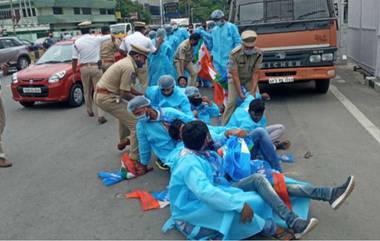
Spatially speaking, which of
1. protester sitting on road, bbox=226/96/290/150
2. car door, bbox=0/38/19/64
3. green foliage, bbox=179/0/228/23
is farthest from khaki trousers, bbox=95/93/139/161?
green foliage, bbox=179/0/228/23

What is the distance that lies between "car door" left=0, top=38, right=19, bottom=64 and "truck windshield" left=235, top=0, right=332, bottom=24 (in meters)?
13.9

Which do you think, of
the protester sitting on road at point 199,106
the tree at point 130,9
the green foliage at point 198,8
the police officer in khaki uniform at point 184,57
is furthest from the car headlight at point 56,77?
the tree at point 130,9

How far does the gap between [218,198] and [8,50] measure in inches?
745

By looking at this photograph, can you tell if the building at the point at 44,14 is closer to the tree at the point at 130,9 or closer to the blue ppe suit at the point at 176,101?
the tree at the point at 130,9

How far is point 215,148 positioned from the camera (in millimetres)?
4234

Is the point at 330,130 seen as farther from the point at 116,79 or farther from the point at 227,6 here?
the point at 227,6

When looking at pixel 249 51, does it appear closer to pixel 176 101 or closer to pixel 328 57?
pixel 176 101

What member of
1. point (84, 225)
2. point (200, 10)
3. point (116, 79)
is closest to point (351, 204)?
point (84, 225)

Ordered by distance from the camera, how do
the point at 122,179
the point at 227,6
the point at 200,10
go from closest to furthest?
the point at 122,179, the point at 227,6, the point at 200,10

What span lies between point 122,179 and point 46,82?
558 cm

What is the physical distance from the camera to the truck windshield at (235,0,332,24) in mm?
8899

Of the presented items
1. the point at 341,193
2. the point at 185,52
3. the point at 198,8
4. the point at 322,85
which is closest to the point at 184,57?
the point at 185,52

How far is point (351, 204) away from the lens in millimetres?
4246

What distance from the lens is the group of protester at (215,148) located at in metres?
3.56
